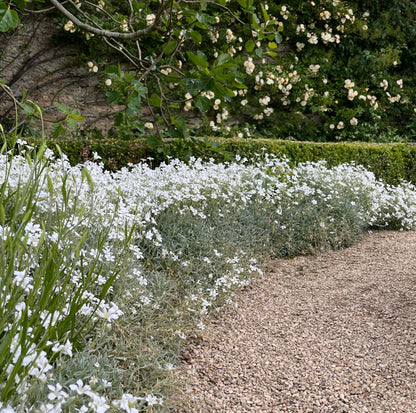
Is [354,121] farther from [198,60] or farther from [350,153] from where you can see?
[198,60]

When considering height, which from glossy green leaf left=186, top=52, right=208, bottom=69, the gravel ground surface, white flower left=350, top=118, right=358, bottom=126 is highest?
glossy green leaf left=186, top=52, right=208, bottom=69

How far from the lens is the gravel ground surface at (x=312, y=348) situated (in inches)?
78.2

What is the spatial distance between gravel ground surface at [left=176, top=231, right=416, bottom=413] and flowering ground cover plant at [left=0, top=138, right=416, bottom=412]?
0.18 m

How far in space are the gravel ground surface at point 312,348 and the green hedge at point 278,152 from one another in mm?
1273

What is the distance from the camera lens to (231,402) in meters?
1.97

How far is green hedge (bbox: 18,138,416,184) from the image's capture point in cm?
471

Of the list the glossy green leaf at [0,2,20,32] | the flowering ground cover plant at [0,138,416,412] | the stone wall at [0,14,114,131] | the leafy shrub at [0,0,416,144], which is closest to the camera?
the flowering ground cover plant at [0,138,416,412]

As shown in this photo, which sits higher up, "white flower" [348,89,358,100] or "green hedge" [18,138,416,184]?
"white flower" [348,89,358,100]

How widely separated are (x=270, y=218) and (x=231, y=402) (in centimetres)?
227

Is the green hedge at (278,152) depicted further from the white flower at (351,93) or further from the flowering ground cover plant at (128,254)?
the white flower at (351,93)

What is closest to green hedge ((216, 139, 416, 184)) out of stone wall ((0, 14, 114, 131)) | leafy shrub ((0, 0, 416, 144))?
leafy shrub ((0, 0, 416, 144))

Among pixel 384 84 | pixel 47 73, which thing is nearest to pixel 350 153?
pixel 384 84

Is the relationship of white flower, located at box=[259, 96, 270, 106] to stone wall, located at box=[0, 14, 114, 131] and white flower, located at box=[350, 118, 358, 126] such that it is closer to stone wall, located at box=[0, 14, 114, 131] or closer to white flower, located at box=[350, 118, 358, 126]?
white flower, located at box=[350, 118, 358, 126]

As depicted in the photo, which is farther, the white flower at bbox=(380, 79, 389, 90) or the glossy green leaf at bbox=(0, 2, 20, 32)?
the white flower at bbox=(380, 79, 389, 90)
